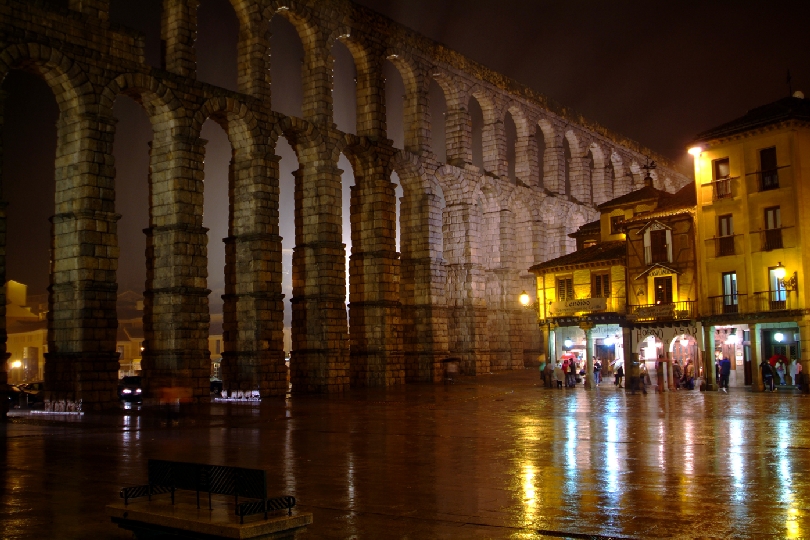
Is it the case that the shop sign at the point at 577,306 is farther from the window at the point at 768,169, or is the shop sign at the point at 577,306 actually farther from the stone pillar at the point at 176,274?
the stone pillar at the point at 176,274

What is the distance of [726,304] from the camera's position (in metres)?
39.6

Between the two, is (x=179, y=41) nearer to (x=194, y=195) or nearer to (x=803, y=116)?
(x=194, y=195)

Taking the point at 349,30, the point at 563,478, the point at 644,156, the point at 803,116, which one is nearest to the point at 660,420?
the point at 563,478

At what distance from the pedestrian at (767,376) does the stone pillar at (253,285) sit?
21.7 meters

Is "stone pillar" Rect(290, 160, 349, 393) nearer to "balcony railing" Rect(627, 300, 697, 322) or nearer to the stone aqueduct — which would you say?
the stone aqueduct

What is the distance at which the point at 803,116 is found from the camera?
36.9m

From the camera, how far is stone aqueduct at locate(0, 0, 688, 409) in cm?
3198

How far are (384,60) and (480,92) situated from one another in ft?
37.3


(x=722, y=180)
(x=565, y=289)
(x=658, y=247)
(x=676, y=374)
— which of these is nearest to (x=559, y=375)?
(x=676, y=374)

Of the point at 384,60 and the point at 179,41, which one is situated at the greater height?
the point at 384,60

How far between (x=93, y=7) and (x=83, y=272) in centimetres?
1069

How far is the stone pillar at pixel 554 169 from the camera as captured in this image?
222 feet

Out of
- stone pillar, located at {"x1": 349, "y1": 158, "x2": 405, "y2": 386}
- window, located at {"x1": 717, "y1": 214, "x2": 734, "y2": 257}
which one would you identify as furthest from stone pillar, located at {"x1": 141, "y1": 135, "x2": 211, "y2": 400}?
window, located at {"x1": 717, "y1": 214, "x2": 734, "y2": 257}

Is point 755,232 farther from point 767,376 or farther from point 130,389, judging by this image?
point 130,389
